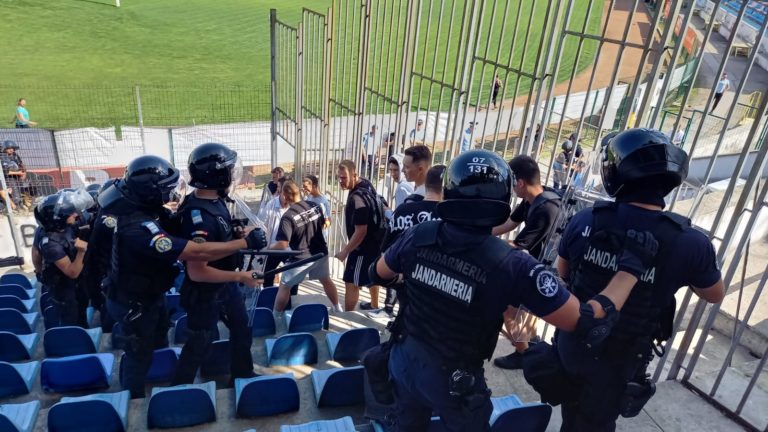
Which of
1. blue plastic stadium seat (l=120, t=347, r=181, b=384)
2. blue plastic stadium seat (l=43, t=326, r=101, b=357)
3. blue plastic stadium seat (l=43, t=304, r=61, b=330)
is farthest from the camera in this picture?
blue plastic stadium seat (l=43, t=304, r=61, b=330)

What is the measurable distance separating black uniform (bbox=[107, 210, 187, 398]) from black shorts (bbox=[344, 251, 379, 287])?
189cm

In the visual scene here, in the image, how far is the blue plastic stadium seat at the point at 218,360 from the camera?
409 cm

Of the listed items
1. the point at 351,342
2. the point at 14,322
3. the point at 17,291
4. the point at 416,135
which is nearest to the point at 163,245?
the point at 351,342

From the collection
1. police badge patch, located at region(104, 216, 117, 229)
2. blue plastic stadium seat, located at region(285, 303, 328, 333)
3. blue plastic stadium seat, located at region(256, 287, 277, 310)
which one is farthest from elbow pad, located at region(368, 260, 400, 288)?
blue plastic stadium seat, located at region(256, 287, 277, 310)

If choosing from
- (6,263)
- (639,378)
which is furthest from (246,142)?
(639,378)

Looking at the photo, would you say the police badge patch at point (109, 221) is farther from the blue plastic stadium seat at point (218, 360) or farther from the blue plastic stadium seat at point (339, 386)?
the blue plastic stadium seat at point (339, 386)

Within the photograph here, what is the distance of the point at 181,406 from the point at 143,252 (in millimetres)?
1020

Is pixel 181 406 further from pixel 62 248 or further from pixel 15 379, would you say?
pixel 62 248

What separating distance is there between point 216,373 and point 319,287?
279cm

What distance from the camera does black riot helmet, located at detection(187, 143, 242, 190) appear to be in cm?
354

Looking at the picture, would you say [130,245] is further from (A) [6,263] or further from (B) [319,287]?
(A) [6,263]

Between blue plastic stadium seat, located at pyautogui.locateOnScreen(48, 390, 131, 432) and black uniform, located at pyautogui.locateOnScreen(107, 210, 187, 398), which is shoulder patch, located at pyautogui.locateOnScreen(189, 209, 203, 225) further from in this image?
blue plastic stadium seat, located at pyautogui.locateOnScreen(48, 390, 131, 432)

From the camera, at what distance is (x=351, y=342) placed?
4.13m

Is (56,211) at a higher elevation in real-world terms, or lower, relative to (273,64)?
lower
